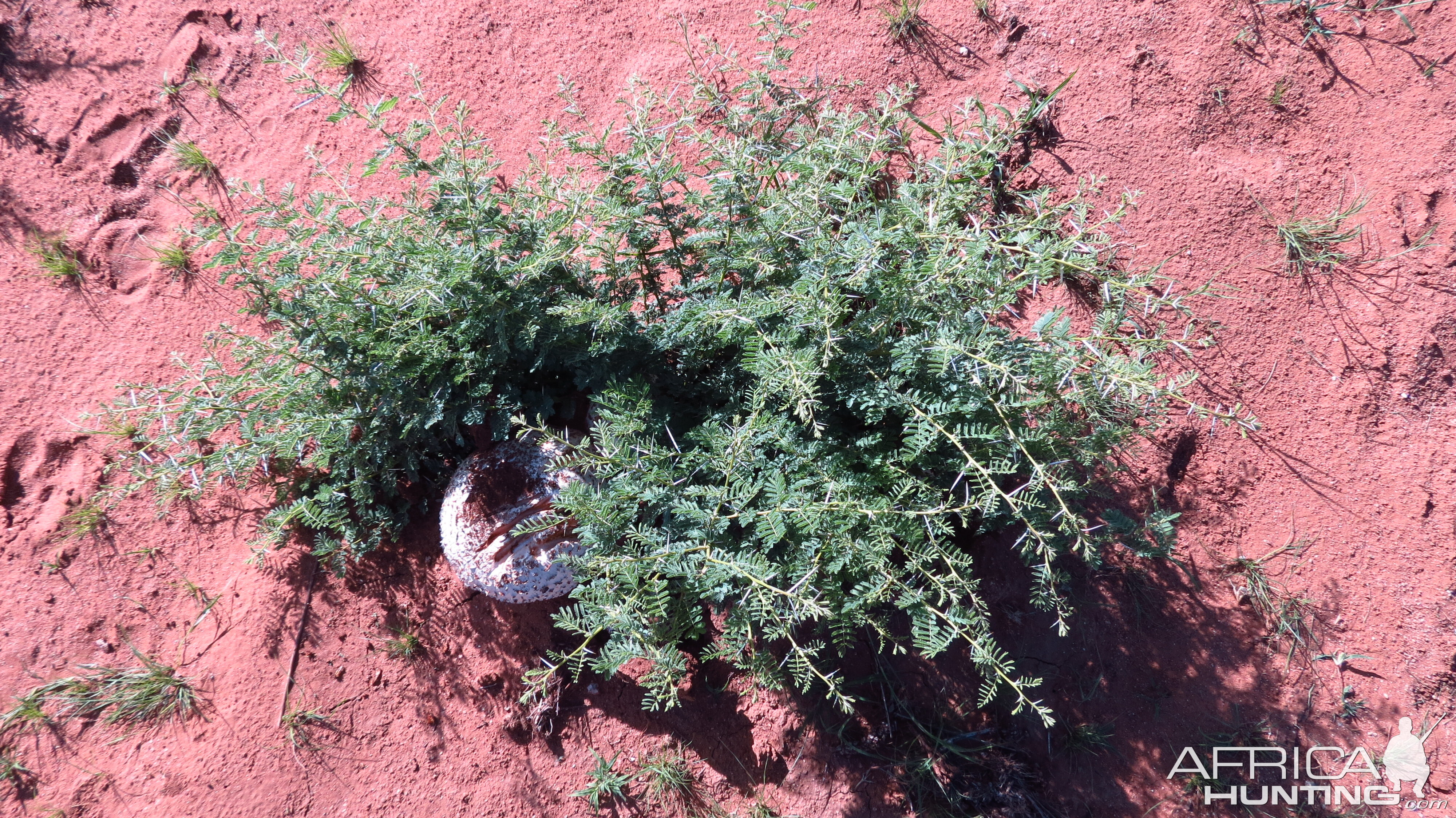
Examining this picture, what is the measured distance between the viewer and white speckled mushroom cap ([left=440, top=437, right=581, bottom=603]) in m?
2.82

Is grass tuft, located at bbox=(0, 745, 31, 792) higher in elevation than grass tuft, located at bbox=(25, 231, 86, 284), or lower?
lower

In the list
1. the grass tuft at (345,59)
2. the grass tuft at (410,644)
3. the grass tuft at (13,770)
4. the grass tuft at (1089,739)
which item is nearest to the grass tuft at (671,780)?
the grass tuft at (410,644)

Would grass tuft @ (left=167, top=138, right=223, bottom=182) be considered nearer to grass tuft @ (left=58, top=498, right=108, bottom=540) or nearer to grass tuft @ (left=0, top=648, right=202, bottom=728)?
grass tuft @ (left=58, top=498, right=108, bottom=540)

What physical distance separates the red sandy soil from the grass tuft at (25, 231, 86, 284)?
70mm

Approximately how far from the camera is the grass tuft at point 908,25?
12.3 ft

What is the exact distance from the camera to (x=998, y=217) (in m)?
3.21

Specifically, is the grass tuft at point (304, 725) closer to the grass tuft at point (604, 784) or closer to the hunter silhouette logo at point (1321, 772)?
the grass tuft at point (604, 784)

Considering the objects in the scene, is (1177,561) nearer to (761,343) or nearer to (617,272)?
(761,343)

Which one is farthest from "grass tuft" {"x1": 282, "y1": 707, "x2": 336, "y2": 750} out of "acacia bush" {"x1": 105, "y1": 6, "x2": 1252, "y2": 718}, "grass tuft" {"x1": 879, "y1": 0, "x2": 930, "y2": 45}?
"grass tuft" {"x1": 879, "y1": 0, "x2": 930, "y2": 45}

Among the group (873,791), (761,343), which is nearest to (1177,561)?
(873,791)

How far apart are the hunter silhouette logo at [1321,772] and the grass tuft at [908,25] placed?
326 cm

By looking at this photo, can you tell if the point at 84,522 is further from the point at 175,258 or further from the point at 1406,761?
the point at 1406,761

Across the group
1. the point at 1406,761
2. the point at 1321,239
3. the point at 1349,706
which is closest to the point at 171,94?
the point at 1321,239

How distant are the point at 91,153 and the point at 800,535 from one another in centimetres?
390
